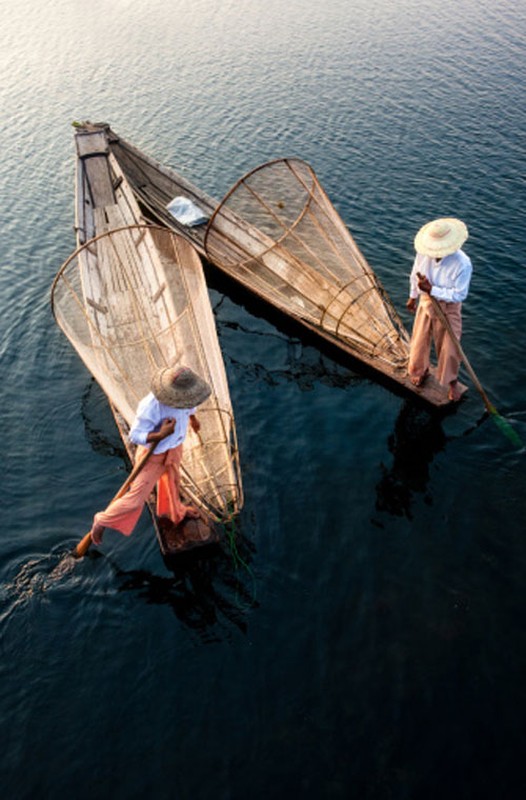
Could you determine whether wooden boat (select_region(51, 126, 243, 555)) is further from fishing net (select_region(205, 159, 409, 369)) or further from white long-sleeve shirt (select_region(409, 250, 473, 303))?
white long-sleeve shirt (select_region(409, 250, 473, 303))

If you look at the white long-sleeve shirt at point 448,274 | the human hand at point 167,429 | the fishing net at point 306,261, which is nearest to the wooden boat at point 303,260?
the fishing net at point 306,261

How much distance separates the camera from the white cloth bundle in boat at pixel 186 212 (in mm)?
13977

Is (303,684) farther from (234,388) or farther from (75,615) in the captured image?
(234,388)

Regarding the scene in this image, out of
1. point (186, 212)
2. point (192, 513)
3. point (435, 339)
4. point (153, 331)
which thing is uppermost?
point (186, 212)

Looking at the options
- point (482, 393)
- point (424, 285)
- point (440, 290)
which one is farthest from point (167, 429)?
point (482, 393)

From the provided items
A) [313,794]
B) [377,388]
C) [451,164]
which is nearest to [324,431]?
[377,388]

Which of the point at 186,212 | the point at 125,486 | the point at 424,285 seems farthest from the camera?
the point at 186,212

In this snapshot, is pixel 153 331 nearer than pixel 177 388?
No

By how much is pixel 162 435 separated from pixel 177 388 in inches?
21.6

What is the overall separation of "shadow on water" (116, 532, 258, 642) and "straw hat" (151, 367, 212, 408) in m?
2.44

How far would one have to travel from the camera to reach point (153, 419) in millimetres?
6297

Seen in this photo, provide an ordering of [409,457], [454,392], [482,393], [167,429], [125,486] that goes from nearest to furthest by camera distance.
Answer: [167,429] → [125,486] → [409,457] → [482,393] → [454,392]

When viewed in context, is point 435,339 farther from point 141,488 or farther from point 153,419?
point 141,488

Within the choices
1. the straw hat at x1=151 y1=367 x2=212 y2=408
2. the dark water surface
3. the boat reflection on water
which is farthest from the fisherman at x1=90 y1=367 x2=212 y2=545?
the boat reflection on water
